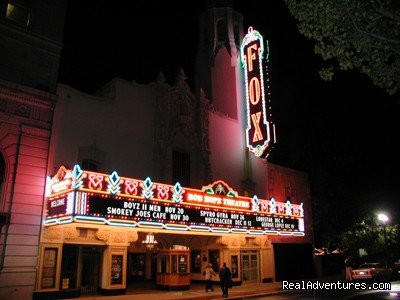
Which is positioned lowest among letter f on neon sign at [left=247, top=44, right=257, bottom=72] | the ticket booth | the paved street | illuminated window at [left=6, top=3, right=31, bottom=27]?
the paved street

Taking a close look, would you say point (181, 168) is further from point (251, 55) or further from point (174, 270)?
point (251, 55)

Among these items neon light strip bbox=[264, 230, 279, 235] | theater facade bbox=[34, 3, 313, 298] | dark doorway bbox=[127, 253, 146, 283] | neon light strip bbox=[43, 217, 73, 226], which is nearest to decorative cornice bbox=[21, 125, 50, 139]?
theater facade bbox=[34, 3, 313, 298]

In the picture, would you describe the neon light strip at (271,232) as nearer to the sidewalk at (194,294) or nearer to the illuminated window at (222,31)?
the sidewalk at (194,294)

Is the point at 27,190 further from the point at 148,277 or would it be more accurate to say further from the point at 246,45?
Answer: the point at 246,45

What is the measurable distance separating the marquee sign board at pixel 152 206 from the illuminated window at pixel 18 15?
808 cm

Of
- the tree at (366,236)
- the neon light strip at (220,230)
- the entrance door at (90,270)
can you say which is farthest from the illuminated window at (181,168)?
the tree at (366,236)

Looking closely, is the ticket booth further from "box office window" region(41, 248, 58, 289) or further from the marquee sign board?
"box office window" region(41, 248, 58, 289)

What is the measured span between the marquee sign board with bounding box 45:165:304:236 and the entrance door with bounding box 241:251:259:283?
A: 9.34 ft

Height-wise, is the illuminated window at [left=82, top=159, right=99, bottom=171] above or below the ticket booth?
above

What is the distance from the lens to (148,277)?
2778cm

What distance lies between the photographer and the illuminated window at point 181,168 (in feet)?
80.5

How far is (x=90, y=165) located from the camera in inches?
807

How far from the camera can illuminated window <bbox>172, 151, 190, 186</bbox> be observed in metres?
24.5

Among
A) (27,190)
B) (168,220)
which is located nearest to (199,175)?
(168,220)
